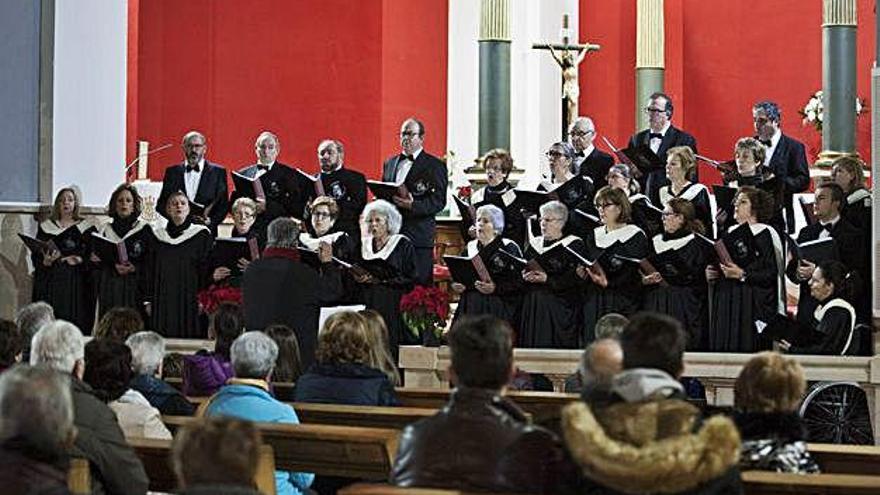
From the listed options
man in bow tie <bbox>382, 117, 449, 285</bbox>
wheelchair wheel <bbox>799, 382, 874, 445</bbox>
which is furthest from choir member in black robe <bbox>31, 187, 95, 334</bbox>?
wheelchair wheel <bbox>799, 382, 874, 445</bbox>

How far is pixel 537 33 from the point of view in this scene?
18297mm

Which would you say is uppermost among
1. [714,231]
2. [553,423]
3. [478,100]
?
[478,100]

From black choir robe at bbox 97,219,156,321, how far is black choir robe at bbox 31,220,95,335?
8.8 inches

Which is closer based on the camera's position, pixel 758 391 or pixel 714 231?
pixel 758 391

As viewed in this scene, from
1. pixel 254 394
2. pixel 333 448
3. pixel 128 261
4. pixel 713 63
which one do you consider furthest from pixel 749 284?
pixel 713 63

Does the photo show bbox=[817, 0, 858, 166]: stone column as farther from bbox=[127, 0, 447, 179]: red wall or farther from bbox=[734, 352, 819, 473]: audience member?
bbox=[734, 352, 819, 473]: audience member

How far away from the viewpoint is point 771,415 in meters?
5.28

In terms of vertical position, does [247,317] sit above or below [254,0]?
below

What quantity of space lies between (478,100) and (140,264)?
18.7 feet

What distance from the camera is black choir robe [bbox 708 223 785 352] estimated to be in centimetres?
1080

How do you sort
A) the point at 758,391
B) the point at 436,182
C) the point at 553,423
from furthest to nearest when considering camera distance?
the point at 436,182
the point at 553,423
the point at 758,391

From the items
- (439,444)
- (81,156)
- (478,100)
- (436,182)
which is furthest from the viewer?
(478,100)

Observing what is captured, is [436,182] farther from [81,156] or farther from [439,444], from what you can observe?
[439,444]

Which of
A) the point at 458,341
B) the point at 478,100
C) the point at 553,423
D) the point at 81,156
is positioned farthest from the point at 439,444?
the point at 478,100
